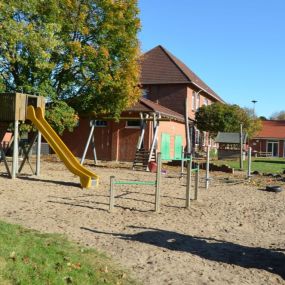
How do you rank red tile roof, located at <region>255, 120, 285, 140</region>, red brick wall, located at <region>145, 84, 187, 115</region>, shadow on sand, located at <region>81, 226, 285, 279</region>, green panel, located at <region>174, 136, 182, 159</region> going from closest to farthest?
shadow on sand, located at <region>81, 226, 285, 279</region>
green panel, located at <region>174, 136, 182, 159</region>
red brick wall, located at <region>145, 84, 187, 115</region>
red tile roof, located at <region>255, 120, 285, 140</region>

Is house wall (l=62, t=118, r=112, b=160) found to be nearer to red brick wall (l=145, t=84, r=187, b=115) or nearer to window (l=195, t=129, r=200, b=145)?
red brick wall (l=145, t=84, r=187, b=115)

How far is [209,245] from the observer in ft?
25.7

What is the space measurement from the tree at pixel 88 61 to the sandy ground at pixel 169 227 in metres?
8.99

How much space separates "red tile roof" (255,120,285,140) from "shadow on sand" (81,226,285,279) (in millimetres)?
58096

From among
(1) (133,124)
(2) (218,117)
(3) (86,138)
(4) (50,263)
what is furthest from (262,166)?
(4) (50,263)

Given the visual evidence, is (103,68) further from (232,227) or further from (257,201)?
(232,227)

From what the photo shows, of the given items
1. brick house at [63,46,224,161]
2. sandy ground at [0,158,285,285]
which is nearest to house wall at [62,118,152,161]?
brick house at [63,46,224,161]

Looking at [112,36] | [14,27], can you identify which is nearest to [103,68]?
[112,36]

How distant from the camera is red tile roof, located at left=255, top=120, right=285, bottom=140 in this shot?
6438 cm

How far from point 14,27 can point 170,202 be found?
6.55 m

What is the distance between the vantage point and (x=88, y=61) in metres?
22.9

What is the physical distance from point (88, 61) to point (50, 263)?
1772cm

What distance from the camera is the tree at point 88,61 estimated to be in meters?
22.2

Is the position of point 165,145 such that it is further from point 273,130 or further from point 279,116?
point 279,116
